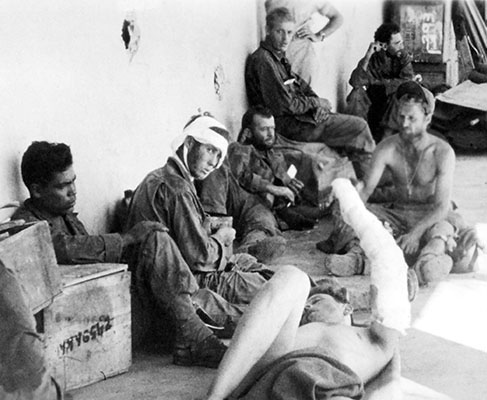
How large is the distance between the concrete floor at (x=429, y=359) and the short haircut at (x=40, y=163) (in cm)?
91

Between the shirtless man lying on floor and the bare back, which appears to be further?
the bare back

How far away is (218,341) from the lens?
399 centimetres

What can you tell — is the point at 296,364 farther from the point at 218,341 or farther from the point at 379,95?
the point at 379,95

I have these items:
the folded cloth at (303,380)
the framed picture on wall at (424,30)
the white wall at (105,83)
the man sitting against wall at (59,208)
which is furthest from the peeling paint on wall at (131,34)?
the framed picture on wall at (424,30)

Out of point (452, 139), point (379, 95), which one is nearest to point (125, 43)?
point (379, 95)

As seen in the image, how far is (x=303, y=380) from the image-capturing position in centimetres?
314

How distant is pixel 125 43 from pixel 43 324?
2.01m

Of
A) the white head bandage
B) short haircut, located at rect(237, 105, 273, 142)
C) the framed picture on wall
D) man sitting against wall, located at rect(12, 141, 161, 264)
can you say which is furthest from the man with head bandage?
the framed picture on wall

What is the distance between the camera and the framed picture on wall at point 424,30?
38.0 feet

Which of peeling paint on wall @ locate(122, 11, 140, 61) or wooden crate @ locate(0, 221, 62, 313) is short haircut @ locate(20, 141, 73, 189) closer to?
wooden crate @ locate(0, 221, 62, 313)

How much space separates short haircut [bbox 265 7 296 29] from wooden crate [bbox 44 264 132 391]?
399 centimetres

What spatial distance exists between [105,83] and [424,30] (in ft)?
24.8

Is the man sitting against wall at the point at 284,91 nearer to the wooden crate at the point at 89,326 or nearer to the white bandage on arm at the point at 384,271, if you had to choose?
the wooden crate at the point at 89,326

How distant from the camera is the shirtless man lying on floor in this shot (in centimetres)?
319
